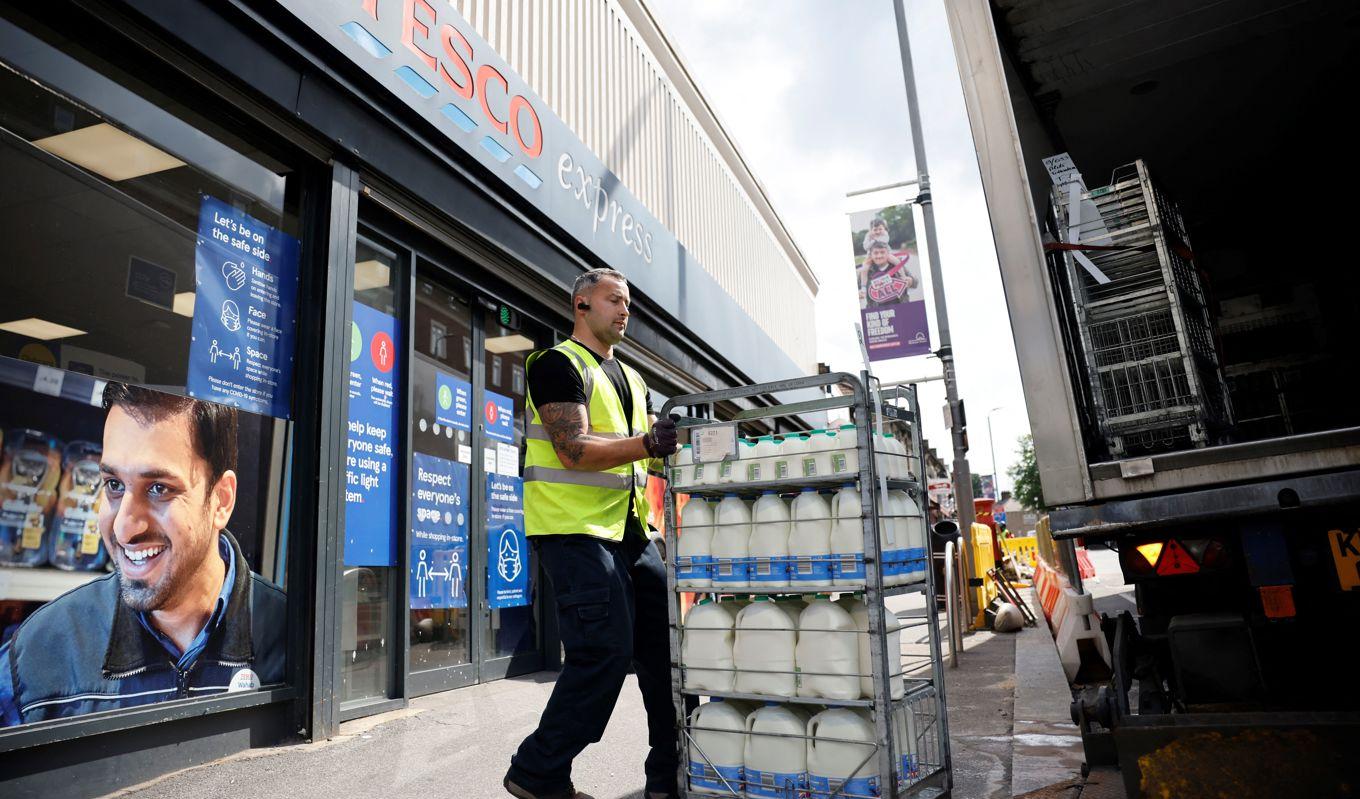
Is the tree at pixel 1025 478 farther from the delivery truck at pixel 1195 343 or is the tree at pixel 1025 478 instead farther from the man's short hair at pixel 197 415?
the man's short hair at pixel 197 415

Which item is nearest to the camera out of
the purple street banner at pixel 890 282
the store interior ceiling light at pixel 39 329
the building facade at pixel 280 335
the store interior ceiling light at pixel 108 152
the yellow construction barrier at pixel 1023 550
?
the store interior ceiling light at pixel 39 329

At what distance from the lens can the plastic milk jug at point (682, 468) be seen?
3.56 metres

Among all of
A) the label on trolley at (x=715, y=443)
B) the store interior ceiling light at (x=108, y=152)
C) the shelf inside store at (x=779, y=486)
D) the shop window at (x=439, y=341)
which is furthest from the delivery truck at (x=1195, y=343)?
the shop window at (x=439, y=341)

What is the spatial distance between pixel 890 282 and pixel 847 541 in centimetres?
1122

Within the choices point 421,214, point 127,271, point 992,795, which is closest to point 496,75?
point 421,214

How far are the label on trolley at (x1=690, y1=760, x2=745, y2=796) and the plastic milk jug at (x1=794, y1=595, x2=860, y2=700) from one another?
0.43m

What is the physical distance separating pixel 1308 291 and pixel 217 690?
7.56 m

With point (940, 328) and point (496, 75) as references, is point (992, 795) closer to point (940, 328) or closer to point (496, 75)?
point (496, 75)

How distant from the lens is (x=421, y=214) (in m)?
6.08

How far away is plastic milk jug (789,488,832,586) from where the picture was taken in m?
3.24

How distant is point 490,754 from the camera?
14.5 feet

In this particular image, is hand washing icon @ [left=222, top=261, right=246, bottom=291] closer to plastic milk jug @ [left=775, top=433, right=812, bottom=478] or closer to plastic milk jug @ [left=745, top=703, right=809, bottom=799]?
plastic milk jug @ [left=775, top=433, right=812, bottom=478]

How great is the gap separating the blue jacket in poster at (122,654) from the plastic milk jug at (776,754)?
2776 mm

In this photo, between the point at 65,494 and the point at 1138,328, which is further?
the point at 1138,328
